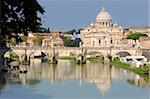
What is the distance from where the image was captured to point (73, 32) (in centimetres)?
8131

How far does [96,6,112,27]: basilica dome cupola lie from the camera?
6166 centimetres

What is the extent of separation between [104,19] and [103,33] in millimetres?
5937

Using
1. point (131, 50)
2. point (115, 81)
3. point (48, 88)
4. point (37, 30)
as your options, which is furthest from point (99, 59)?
point (37, 30)

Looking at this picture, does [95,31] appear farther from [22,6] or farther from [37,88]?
[22,6]

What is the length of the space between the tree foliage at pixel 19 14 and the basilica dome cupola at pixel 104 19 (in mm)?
54229

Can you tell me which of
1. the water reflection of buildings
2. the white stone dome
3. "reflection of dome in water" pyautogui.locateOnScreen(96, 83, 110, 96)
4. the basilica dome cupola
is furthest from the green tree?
"reflection of dome in water" pyautogui.locateOnScreen(96, 83, 110, 96)

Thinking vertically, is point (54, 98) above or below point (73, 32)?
below

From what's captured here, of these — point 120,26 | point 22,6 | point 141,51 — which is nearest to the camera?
point 22,6

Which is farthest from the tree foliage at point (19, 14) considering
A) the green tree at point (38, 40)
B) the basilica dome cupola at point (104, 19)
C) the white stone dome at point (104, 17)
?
the white stone dome at point (104, 17)

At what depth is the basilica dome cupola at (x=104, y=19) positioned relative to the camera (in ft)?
202

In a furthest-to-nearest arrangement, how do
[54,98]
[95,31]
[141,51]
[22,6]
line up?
[95,31], [141,51], [54,98], [22,6]

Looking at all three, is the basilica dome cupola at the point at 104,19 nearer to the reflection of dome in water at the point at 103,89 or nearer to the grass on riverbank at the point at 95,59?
the grass on riverbank at the point at 95,59

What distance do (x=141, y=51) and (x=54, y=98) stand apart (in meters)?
26.1

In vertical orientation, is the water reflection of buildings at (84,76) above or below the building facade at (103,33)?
below
